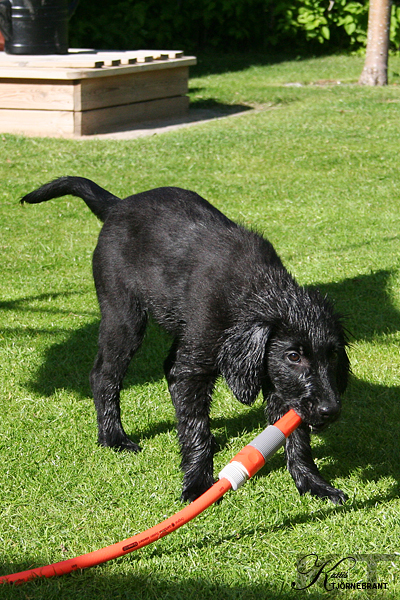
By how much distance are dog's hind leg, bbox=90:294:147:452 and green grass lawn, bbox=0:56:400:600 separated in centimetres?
12

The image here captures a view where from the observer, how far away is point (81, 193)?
4.53 metres

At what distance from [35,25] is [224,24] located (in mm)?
10812

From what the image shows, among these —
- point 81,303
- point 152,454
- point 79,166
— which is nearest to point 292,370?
point 152,454

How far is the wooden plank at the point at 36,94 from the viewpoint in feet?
33.0

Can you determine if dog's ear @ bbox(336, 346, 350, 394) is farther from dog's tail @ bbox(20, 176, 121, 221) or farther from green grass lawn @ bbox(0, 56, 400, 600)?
dog's tail @ bbox(20, 176, 121, 221)

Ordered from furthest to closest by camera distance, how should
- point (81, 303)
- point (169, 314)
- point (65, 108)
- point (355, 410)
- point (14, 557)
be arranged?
point (65, 108), point (81, 303), point (355, 410), point (169, 314), point (14, 557)

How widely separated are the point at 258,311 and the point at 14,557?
1.52m

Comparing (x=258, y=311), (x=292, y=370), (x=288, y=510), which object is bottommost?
(x=288, y=510)

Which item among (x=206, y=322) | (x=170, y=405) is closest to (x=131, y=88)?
(x=170, y=405)

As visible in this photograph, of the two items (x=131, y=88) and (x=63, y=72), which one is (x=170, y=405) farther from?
(x=131, y=88)

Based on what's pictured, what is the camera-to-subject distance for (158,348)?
17.6 ft

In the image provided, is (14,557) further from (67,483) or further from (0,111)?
(0,111)

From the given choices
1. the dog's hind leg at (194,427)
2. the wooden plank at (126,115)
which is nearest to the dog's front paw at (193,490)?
the dog's hind leg at (194,427)

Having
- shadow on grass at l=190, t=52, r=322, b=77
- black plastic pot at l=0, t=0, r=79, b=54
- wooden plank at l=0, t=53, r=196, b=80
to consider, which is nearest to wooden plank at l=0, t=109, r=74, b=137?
wooden plank at l=0, t=53, r=196, b=80
